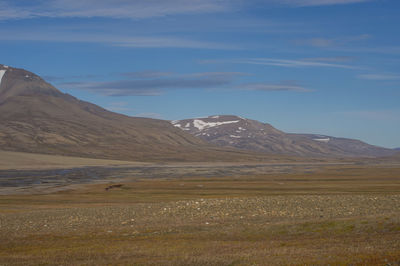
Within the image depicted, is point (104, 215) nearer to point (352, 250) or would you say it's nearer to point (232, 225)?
point (232, 225)

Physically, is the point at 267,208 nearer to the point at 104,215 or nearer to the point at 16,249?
the point at 104,215

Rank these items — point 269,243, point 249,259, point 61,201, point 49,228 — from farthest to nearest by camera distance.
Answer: point 61,201 → point 49,228 → point 269,243 → point 249,259

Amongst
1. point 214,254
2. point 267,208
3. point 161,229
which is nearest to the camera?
point 214,254

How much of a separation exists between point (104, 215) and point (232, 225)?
11318 mm

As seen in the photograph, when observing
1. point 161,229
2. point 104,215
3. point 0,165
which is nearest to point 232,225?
point 161,229

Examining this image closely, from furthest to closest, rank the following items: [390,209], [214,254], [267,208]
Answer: [267,208] → [390,209] → [214,254]

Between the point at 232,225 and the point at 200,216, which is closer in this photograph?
the point at 232,225

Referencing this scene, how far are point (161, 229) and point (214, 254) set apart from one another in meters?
8.96

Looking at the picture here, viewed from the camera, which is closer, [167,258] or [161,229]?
[167,258]

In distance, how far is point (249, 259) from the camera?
710 inches

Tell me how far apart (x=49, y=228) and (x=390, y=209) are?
22391 millimetres

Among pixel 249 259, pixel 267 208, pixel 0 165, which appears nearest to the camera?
pixel 249 259

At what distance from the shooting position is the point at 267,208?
114 feet

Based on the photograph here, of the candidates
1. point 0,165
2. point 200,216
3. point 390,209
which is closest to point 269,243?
point 200,216
